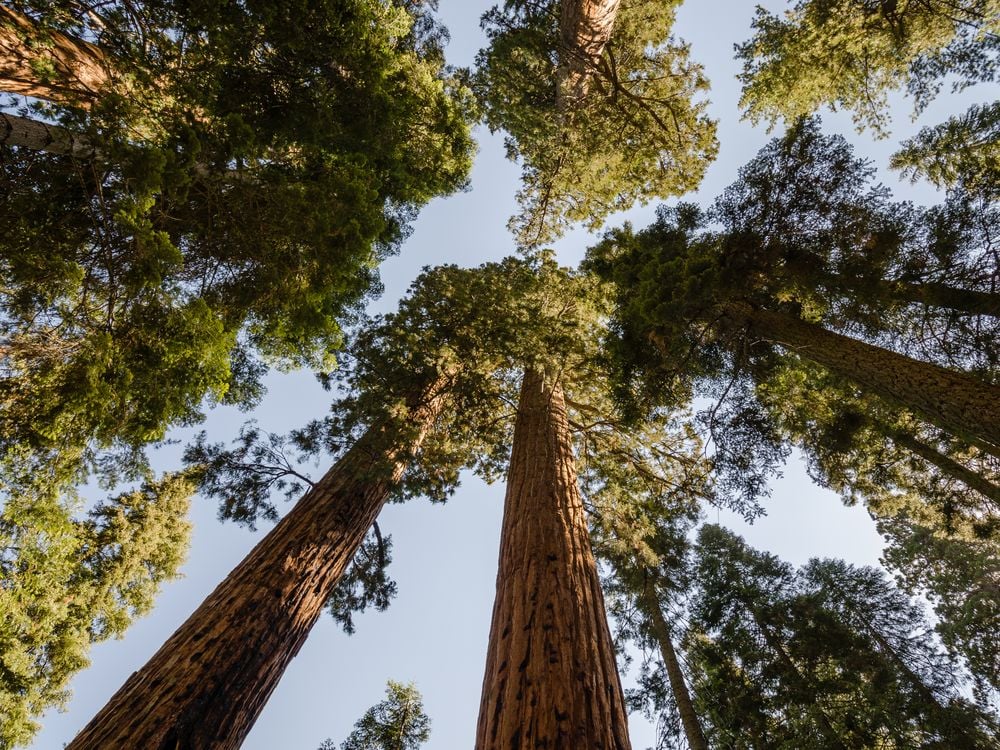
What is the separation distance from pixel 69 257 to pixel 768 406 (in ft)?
33.5

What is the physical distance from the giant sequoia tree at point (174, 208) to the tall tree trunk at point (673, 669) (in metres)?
7.80

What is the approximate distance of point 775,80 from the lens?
959cm

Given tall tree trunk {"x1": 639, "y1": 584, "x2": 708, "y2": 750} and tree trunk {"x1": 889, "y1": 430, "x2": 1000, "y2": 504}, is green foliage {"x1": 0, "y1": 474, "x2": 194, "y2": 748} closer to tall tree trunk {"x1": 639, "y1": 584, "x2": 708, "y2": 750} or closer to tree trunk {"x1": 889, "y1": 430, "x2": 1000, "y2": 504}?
tall tree trunk {"x1": 639, "y1": 584, "x2": 708, "y2": 750}

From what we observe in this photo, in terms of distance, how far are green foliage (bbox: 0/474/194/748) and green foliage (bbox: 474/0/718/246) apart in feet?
31.6

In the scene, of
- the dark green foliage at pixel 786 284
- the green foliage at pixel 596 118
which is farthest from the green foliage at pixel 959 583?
the green foliage at pixel 596 118

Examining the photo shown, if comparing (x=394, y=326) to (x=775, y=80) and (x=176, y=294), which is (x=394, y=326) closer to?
(x=176, y=294)

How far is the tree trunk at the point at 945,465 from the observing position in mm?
7676

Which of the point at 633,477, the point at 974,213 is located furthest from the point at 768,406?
the point at 974,213

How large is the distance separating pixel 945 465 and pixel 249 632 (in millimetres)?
11415

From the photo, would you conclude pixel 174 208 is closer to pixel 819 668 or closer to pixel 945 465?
pixel 945 465

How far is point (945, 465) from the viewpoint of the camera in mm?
8156

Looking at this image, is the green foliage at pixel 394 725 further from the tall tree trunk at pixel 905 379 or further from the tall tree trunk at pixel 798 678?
the tall tree trunk at pixel 905 379

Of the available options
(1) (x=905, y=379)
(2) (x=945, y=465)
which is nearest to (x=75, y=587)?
(1) (x=905, y=379)

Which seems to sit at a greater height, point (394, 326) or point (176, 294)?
point (394, 326)
